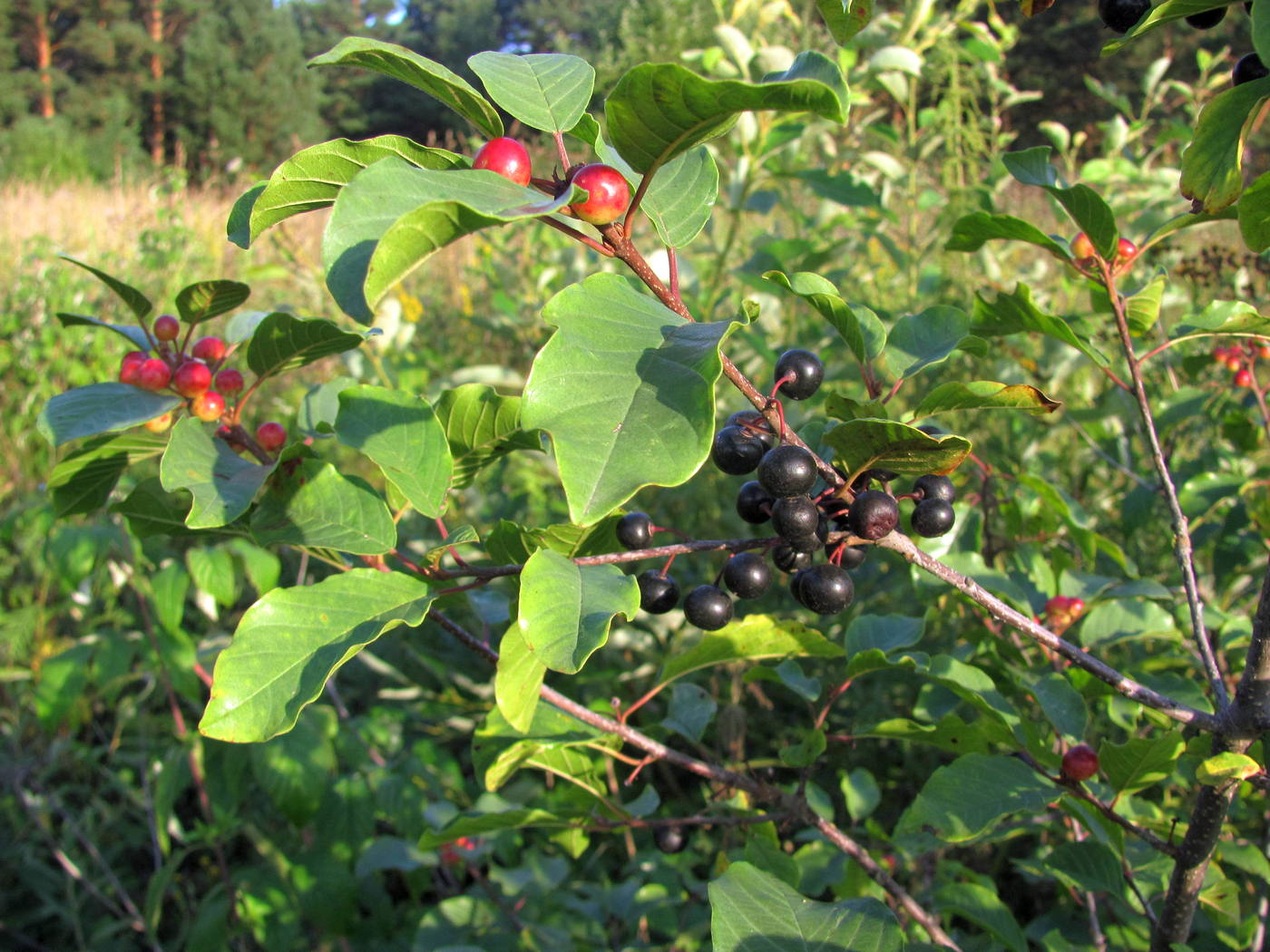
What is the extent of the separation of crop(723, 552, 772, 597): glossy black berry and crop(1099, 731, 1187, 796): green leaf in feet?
1.39

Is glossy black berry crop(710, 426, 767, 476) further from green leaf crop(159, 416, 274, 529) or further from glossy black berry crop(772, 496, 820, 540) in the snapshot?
green leaf crop(159, 416, 274, 529)

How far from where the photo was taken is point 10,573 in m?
3.67

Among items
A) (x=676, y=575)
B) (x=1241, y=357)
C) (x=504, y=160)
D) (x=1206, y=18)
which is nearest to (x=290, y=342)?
(x=504, y=160)

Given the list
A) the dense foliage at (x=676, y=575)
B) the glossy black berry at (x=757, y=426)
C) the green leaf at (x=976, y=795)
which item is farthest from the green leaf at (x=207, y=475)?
the green leaf at (x=976, y=795)

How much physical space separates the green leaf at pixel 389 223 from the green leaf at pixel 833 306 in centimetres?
32

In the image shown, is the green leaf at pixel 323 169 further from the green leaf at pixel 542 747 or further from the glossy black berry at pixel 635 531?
the green leaf at pixel 542 747

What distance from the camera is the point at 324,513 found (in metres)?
0.93

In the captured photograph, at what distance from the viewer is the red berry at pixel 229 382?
4.01 feet

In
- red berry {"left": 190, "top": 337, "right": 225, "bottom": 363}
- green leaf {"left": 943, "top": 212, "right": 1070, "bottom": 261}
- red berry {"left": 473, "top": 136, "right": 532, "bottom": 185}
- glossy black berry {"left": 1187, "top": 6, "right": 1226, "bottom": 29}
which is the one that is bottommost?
red berry {"left": 190, "top": 337, "right": 225, "bottom": 363}

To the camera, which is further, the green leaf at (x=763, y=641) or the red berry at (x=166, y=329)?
the red berry at (x=166, y=329)

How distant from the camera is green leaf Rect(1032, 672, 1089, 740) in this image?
105 centimetres

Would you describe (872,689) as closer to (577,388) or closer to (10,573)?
(577,388)

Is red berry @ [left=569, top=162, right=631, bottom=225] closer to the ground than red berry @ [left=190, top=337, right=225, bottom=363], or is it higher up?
higher up

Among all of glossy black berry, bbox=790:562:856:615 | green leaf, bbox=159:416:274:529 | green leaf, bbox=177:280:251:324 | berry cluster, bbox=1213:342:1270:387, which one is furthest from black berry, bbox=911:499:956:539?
berry cluster, bbox=1213:342:1270:387
